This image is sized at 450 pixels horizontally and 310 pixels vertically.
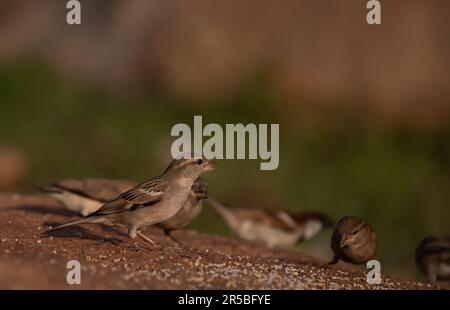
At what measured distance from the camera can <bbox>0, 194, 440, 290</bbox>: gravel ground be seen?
7496 millimetres

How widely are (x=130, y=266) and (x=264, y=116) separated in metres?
11.7

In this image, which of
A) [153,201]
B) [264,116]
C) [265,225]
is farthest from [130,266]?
[264,116]

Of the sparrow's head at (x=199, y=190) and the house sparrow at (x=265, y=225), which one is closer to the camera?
the sparrow's head at (x=199, y=190)

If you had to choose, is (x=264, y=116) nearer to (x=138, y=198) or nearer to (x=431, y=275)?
(x=431, y=275)

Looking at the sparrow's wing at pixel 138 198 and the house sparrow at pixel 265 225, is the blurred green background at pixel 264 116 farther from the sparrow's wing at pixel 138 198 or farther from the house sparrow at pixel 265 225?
the sparrow's wing at pixel 138 198

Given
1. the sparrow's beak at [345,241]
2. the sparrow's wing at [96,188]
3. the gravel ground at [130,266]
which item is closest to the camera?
the gravel ground at [130,266]

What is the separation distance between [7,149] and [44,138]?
31.0 inches

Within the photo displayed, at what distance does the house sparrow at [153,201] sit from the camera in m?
9.35

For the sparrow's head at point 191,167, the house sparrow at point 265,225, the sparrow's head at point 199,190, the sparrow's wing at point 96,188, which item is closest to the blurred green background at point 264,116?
the house sparrow at point 265,225

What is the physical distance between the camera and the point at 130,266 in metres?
8.25

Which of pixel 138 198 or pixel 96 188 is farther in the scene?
pixel 96 188

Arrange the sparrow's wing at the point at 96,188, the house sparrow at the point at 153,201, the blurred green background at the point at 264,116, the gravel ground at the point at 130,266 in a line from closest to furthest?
the gravel ground at the point at 130,266 < the house sparrow at the point at 153,201 < the sparrow's wing at the point at 96,188 < the blurred green background at the point at 264,116

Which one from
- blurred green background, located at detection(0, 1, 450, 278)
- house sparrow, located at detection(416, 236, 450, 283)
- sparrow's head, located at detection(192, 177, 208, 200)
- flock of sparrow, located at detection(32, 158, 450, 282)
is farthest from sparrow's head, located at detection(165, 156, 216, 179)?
blurred green background, located at detection(0, 1, 450, 278)

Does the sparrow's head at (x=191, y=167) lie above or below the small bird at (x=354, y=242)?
above
